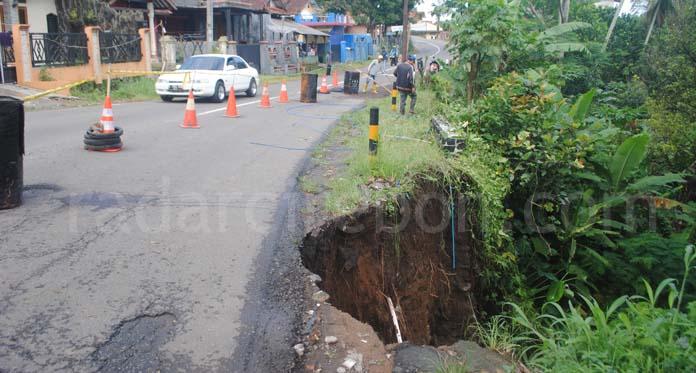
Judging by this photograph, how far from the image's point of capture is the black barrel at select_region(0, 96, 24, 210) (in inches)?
248

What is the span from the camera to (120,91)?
68.9ft

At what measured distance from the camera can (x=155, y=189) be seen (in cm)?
743

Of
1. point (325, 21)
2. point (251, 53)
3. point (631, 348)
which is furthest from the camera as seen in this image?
point (325, 21)

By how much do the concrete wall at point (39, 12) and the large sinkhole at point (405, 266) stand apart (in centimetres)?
2339

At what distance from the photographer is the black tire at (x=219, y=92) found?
1909 centimetres

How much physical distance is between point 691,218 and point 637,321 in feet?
14.3

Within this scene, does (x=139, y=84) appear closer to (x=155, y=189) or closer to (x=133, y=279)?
(x=155, y=189)

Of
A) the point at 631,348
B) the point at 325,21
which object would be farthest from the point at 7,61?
the point at 325,21

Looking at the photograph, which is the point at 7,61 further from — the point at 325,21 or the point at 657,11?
the point at 325,21

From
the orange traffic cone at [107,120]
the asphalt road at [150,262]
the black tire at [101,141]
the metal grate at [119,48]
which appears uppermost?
the metal grate at [119,48]

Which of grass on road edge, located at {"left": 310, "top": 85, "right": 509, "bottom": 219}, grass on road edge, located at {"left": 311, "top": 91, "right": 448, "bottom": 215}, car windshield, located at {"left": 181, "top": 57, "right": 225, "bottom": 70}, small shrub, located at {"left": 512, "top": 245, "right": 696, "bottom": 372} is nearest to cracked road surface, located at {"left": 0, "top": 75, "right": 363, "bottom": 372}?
grass on road edge, located at {"left": 311, "top": 91, "right": 448, "bottom": 215}

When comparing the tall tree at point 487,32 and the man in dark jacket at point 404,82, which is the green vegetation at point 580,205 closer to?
the tall tree at point 487,32

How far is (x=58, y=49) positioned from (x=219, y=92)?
6280mm

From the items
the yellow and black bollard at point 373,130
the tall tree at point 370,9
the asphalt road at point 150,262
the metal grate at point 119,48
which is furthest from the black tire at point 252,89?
the tall tree at point 370,9
